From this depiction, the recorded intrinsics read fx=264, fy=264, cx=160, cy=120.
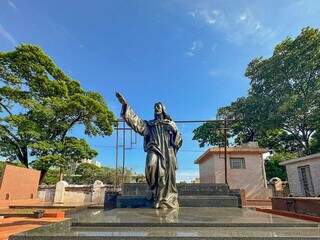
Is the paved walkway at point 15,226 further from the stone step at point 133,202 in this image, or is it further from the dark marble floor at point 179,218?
the dark marble floor at point 179,218

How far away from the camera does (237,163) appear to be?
805 inches

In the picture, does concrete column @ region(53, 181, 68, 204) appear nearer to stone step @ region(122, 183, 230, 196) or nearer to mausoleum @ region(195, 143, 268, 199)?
mausoleum @ region(195, 143, 268, 199)

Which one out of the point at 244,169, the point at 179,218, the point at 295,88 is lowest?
the point at 179,218

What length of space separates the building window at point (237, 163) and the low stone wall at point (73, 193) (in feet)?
31.4

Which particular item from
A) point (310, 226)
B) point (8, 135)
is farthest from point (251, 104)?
point (310, 226)

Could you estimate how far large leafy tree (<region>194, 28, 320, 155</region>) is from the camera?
72.7 feet

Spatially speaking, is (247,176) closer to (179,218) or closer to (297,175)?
(297,175)

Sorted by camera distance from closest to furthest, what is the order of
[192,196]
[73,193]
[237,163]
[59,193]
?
[192,196]
[59,193]
[237,163]
[73,193]

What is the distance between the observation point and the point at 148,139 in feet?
18.6

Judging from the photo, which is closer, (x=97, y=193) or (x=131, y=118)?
(x=131, y=118)

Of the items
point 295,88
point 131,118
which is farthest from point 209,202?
point 295,88

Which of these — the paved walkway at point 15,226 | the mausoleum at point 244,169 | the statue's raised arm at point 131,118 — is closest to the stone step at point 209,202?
the statue's raised arm at point 131,118

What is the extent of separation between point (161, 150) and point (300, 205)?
690cm

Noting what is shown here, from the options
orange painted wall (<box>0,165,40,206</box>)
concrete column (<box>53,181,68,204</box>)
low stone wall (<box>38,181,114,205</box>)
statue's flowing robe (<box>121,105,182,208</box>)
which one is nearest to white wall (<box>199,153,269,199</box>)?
low stone wall (<box>38,181,114,205</box>)
